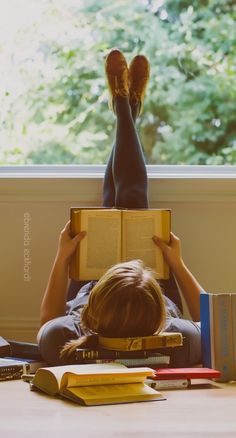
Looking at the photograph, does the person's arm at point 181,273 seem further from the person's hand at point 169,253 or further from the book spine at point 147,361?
the book spine at point 147,361

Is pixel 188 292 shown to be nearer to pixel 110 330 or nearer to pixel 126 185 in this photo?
pixel 126 185

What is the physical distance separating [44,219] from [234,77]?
1.19 meters

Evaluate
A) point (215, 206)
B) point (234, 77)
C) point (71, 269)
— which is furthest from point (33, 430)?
point (234, 77)

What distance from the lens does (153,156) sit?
3.54 metres

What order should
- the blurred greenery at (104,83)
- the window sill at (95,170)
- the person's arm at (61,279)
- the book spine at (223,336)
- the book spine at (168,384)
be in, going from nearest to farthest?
1. the book spine at (168,384)
2. the book spine at (223,336)
3. the person's arm at (61,279)
4. the window sill at (95,170)
5. the blurred greenery at (104,83)

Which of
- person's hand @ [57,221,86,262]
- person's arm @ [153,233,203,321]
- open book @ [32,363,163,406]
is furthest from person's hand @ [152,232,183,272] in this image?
open book @ [32,363,163,406]

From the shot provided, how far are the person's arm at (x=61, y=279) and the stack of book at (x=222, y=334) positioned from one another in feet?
2.12

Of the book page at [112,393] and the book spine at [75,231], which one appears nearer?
the book page at [112,393]

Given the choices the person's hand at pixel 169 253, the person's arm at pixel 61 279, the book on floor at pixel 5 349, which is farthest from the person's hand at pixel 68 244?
the book on floor at pixel 5 349

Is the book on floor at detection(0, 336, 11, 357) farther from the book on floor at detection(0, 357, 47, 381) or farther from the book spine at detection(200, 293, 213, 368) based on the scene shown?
the book spine at detection(200, 293, 213, 368)

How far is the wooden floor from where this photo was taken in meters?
1.58

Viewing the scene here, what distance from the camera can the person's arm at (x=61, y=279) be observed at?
2.62 meters

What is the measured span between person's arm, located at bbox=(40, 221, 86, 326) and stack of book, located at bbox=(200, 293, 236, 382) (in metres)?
0.65

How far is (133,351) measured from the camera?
81.8 inches
